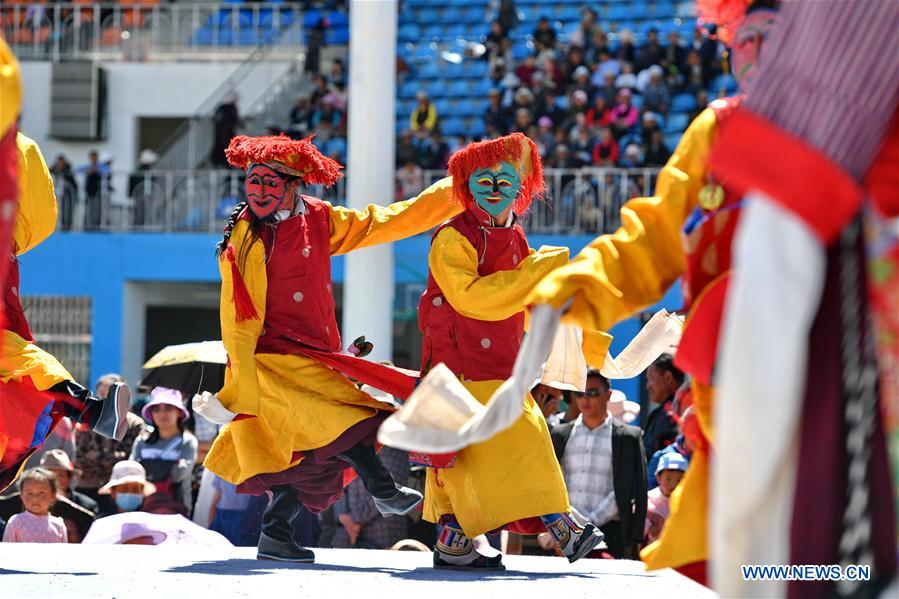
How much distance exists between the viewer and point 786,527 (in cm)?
278

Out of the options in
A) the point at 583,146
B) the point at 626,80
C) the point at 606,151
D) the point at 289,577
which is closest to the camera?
the point at 289,577

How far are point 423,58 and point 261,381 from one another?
1445cm

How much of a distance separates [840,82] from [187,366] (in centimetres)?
590

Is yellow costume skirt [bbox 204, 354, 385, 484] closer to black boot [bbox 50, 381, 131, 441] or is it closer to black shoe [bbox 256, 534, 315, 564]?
black shoe [bbox 256, 534, 315, 564]

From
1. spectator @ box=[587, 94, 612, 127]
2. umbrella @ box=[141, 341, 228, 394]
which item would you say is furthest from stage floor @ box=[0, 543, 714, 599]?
spectator @ box=[587, 94, 612, 127]

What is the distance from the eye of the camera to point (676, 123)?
1711 cm

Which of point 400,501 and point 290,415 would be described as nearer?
point 290,415

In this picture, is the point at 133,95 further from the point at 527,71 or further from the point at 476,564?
the point at 476,564

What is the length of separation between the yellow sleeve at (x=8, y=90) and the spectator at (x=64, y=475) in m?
5.01

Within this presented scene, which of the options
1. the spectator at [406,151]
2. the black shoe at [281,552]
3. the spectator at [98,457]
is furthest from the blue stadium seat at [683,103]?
the black shoe at [281,552]

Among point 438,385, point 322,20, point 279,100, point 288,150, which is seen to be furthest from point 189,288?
point 438,385

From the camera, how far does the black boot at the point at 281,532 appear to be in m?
6.10

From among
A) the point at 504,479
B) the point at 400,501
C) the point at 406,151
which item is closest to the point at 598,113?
the point at 406,151

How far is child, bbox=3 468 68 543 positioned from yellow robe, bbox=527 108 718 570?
4415 millimetres
